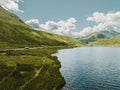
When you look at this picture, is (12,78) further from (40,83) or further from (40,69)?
(40,69)

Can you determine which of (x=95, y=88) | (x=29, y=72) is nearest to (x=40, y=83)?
(x=29, y=72)

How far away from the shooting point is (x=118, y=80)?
3246 inches

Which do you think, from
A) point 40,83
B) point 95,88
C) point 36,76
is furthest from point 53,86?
point 95,88

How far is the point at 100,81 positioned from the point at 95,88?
11.0 meters

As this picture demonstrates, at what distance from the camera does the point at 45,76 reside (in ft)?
244

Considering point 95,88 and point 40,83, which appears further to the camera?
point 95,88

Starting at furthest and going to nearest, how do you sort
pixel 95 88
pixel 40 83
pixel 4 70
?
pixel 4 70, pixel 95 88, pixel 40 83

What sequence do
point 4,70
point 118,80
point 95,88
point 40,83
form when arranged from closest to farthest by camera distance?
point 40,83 < point 95,88 < point 4,70 < point 118,80

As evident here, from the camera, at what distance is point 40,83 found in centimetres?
6588

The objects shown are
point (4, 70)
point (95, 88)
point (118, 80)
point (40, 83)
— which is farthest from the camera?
point (118, 80)

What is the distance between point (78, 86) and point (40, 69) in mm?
20088

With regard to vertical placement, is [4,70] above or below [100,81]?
above

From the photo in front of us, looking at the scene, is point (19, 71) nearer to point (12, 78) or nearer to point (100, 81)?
point (12, 78)

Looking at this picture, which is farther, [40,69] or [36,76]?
[40,69]
